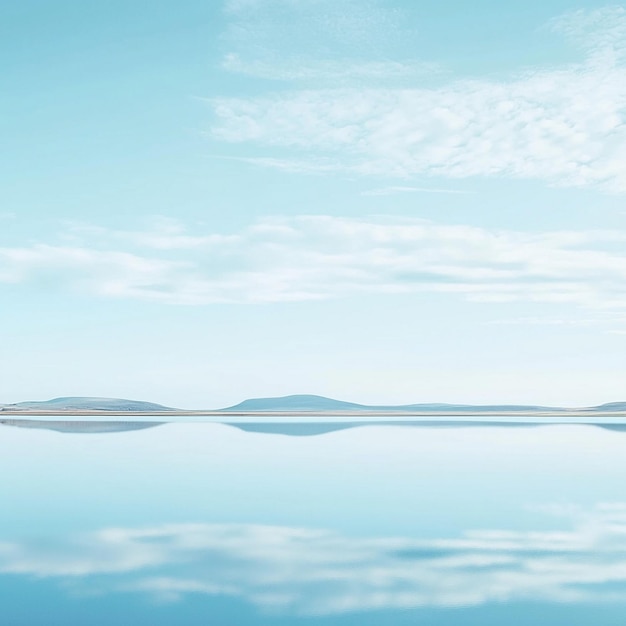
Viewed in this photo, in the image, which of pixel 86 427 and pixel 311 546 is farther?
pixel 86 427

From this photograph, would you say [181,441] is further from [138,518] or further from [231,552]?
[231,552]

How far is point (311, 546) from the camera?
11.5 m

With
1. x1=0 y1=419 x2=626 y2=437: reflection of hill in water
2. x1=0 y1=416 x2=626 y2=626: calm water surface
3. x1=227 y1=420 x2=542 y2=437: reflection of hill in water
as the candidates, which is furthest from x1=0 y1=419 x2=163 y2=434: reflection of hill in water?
x1=0 y1=416 x2=626 y2=626: calm water surface

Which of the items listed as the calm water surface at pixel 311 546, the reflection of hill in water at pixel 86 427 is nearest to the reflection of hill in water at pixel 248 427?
the reflection of hill in water at pixel 86 427

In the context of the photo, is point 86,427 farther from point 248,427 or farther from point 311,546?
point 311,546

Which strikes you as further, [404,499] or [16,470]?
[16,470]

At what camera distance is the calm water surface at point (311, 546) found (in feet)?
27.9

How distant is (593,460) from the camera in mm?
26250

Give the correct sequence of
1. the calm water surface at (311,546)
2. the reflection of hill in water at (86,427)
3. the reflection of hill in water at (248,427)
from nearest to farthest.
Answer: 1. the calm water surface at (311,546)
2. the reflection of hill in water at (248,427)
3. the reflection of hill in water at (86,427)

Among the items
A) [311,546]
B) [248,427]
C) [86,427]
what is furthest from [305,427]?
[311,546]

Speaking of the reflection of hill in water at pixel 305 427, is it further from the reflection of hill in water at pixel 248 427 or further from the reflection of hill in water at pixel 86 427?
the reflection of hill in water at pixel 86 427

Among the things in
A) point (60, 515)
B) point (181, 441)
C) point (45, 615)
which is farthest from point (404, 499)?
point (181, 441)

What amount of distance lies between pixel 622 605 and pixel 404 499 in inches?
306

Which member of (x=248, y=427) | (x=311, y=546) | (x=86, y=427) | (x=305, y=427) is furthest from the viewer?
(x=305, y=427)
